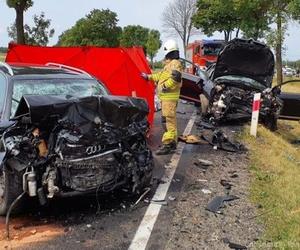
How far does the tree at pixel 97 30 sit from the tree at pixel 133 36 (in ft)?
3.66

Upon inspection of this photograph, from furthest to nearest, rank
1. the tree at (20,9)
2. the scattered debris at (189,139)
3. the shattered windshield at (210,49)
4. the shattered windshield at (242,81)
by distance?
the shattered windshield at (210,49) < the tree at (20,9) < the shattered windshield at (242,81) < the scattered debris at (189,139)

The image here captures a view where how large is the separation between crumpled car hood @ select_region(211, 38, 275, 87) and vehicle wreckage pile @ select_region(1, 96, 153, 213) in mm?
7932

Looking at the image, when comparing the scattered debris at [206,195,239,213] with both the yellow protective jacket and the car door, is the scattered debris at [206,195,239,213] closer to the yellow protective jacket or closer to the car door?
the yellow protective jacket

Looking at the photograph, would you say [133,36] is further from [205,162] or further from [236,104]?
[205,162]

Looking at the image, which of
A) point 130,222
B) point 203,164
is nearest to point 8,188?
point 130,222

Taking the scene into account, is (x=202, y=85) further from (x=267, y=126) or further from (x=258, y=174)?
(x=258, y=174)

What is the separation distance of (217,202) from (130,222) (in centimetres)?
124

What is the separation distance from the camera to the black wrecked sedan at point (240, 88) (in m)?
12.0

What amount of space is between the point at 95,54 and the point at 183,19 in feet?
194

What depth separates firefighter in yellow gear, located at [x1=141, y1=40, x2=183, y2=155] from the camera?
8242 millimetres

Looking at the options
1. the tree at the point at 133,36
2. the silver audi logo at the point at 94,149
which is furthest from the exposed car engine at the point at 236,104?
the tree at the point at 133,36

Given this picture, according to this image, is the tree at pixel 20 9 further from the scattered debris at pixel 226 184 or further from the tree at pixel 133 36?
the tree at pixel 133 36

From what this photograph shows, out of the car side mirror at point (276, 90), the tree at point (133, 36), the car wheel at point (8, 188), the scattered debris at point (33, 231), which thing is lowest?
the scattered debris at point (33, 231)

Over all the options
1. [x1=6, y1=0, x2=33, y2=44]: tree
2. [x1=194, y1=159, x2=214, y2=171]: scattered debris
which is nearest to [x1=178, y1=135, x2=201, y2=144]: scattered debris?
[x1=194, y1=159, x2=214, y2=171]: scattered debris
